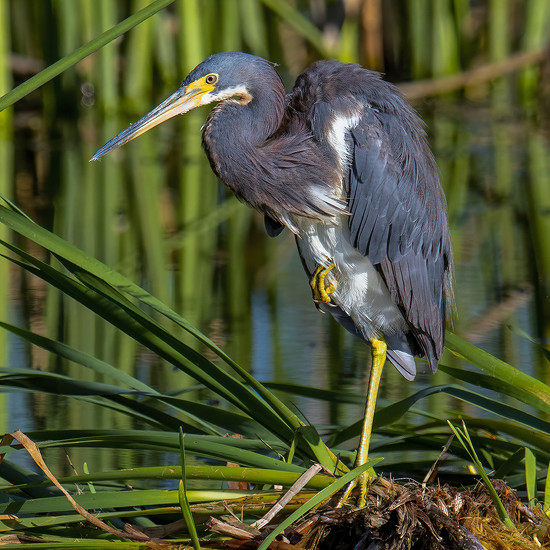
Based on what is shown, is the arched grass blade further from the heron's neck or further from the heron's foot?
the heron's neck

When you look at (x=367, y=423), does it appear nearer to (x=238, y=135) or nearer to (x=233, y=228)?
(x=238, y=135)

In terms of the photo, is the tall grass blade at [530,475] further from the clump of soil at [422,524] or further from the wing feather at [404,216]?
the wing feather at [404,216]

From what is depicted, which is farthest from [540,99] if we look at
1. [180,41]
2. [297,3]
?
[180,41]

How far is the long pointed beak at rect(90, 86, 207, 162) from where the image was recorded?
2.83 meters

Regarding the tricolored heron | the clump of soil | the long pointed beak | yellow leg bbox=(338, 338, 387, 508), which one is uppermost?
the long pointed beak

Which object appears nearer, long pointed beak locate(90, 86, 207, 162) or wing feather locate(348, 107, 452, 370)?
long pointed beak locate(90, 86, 207, 162)

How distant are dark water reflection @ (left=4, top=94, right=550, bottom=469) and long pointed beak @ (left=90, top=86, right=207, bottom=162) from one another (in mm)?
1143

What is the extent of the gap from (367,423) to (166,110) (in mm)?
1056

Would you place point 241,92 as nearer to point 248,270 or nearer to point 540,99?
point 248,270

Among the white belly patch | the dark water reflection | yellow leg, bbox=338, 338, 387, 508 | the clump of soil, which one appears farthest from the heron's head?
the clump of soil

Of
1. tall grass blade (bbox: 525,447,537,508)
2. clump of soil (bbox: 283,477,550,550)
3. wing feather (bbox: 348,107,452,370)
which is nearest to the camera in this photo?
clump of soil (bbox: 283,477,550,550)

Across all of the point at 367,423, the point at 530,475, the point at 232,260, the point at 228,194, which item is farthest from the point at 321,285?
the point at 228,194

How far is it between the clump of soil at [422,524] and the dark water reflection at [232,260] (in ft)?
2.04

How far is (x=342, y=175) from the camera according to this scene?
9.80ft
